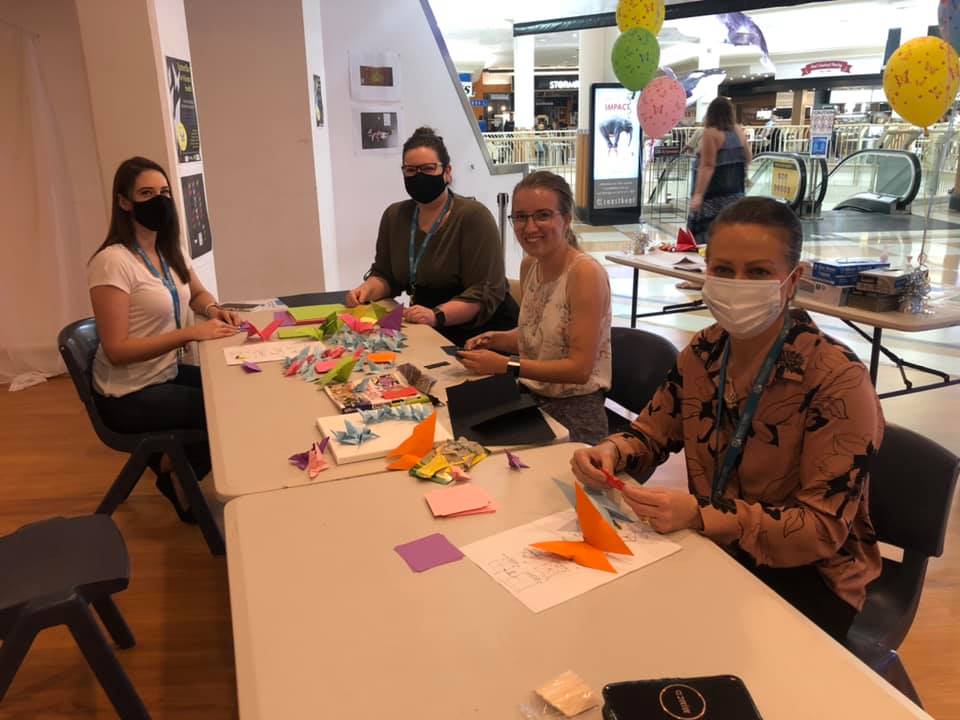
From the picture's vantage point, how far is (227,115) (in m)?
4.74

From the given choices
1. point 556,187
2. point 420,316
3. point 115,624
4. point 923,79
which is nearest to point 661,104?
point 923,79

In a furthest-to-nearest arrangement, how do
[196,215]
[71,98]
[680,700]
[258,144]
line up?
[258,144], [71,98], [196,215], [680,700]

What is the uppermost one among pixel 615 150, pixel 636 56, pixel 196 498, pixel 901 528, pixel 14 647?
pixel 636 56

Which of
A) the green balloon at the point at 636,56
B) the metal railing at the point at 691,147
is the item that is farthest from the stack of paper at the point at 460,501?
the metal railing at the point at 691,147

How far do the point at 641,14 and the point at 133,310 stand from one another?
530 centimetres

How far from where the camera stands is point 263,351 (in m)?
2.56

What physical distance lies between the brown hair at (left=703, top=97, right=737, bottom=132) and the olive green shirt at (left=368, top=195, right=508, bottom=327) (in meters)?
4.30

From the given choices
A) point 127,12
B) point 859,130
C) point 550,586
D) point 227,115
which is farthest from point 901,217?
point 550,586

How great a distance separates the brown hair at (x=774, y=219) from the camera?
56.2 inches

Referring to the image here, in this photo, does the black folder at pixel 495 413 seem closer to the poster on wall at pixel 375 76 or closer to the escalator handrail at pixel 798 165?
the poster on wall at pixel 375 76

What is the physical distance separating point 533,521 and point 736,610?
414 mm

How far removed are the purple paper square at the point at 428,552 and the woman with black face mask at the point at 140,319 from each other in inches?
66.1

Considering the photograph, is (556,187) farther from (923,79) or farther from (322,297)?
(923,79)

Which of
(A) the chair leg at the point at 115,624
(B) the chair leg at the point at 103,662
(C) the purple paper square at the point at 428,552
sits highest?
(C) the purple paper square at the point at 428,552
